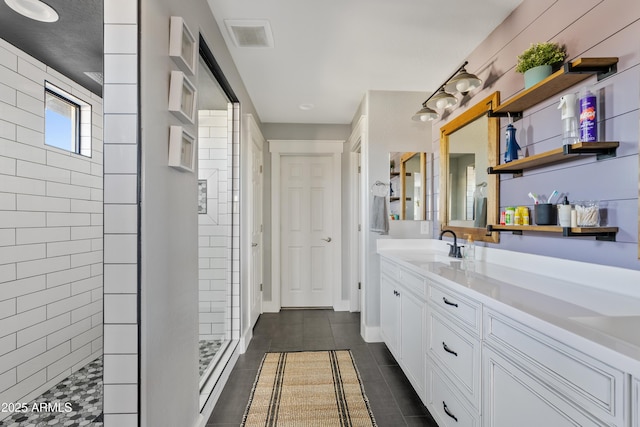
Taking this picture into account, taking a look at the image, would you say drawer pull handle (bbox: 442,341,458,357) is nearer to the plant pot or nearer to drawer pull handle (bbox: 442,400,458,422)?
drawer pull handle (bbox: 442,400,458,422)

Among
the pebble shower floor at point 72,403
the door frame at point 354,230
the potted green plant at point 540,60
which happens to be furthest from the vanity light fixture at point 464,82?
the pebble shower floor at point 72,403

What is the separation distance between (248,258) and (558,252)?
2.40m

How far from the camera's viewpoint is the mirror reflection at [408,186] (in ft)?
10.3

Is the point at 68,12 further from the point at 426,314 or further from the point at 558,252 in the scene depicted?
the point at 558,252

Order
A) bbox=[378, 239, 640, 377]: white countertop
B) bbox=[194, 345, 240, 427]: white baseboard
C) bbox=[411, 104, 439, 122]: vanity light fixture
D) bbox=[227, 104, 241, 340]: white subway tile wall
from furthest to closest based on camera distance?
bbox=[227, 104, 241, 340]: white subway tile wall
bbox=[411, 104, 439, 122]: vanity light fixture
bbox=[194, 345, 240, 427]: white baseboard
bbox=[378, 239, 640, 377]: white countertop

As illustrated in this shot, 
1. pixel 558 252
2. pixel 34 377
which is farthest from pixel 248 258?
pixel 558 252

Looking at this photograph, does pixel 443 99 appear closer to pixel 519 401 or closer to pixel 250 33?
pixel 250 33

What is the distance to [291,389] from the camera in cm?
224

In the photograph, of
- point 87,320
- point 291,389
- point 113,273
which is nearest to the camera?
point 113,273

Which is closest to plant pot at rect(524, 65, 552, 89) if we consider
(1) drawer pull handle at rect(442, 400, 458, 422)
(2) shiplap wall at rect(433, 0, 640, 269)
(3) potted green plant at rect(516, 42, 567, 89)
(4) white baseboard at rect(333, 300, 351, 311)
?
(3) potted green plant at rect(516, 42, 567, 89)

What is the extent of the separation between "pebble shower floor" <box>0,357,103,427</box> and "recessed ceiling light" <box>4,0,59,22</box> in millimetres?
1916

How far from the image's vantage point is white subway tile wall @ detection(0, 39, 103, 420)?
65.9 inches

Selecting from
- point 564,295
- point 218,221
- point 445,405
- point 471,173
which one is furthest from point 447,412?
point 218,221

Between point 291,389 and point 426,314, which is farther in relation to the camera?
point 291,389
